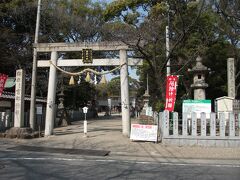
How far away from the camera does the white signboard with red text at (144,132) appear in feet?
64.5

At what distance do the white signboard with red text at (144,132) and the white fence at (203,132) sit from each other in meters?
0.66

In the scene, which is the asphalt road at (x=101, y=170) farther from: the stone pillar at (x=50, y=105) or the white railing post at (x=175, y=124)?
the stone pillar at (x=50, y=105)

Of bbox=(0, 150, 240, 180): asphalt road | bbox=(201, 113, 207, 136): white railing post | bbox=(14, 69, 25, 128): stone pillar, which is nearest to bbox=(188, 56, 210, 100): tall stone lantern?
bbox=(201, 113, 207, 136): white railing post

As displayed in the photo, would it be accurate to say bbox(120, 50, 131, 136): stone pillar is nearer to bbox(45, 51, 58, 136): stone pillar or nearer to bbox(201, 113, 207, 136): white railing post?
bbox(45, 51, 58, 136): stone pillar

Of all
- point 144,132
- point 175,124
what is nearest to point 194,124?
point 175,124

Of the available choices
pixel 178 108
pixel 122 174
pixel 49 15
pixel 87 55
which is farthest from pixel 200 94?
pixel 49 15

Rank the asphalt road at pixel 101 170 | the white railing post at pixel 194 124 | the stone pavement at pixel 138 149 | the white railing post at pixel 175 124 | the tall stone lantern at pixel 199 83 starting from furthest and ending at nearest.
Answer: the tall stone lantern at pixel 199 83 → the white railing post at pixel 175 124 → the white railing post at pixel 194 124 → the stone pavement at pixel 138 149 → the asphalt road at pixel 101 170

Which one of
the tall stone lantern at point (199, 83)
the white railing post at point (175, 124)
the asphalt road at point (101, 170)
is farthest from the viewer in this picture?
the tall stone lantern at point (199, 83)

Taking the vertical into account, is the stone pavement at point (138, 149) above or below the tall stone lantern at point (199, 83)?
below

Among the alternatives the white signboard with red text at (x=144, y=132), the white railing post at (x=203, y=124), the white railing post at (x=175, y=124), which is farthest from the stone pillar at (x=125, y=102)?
the white railing post at (x=203, y=124)

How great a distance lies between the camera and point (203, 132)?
60.6 feet

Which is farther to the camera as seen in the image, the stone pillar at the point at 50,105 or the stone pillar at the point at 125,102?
the stone pillar at the point at 50,105

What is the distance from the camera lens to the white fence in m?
18.3

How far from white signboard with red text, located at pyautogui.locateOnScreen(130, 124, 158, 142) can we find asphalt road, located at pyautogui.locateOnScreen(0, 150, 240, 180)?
633cm
